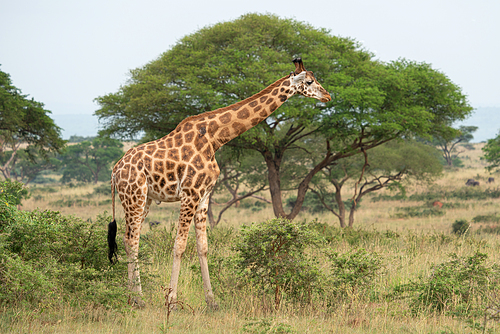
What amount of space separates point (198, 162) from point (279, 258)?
1.77 meters

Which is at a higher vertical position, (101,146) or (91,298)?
(101,146)

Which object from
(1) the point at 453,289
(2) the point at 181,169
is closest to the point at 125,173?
(2) the point at 181,169

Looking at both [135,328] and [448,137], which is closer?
[135,328]

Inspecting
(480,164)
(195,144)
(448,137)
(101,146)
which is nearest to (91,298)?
(195,144)

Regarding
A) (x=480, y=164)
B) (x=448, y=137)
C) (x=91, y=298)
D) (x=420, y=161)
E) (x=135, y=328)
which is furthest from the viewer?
(x=480, y=164)

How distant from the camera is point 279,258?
6.34 m

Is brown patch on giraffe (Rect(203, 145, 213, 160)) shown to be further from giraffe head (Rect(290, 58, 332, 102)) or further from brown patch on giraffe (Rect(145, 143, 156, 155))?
giraffe head (Rect(290, 58, 332, 102))

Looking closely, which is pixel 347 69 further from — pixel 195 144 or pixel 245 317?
pixel 245 317

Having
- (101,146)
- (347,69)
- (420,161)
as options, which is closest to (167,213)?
(420,161)

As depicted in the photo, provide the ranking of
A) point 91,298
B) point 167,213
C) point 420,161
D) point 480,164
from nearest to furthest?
point 91,298, point 420,161, point 167,213, point 480,164

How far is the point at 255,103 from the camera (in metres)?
6.49

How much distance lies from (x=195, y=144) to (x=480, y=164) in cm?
6465

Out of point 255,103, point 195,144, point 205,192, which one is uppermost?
point 255,103

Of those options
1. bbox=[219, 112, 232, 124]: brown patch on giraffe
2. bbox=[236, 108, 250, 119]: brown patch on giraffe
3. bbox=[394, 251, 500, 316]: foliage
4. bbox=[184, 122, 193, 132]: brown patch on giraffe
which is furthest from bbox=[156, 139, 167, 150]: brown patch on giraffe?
bbox=[394, 251, 500, 316]: foliage
